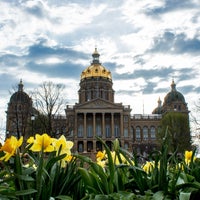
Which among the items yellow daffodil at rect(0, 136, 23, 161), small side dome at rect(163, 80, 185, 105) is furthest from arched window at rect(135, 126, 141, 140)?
yellow daffodil at rect(0, 136, 23, 161)

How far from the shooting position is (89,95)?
8681cm

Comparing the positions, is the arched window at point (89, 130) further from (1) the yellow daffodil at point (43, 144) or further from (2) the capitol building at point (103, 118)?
(1) the yellow daffodil at point (43, 144)

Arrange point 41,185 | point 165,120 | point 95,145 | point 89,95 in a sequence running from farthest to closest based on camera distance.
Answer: point 89,95
point 95,145
point 165,120
point 41,185

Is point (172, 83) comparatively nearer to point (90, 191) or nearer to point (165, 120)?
point (165, 120)

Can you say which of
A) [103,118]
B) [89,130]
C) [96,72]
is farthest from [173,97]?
[89,130]

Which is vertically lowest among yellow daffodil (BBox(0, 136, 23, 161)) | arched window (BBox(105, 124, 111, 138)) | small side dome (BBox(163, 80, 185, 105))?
yellow daffodil (BBox(0, 136, 23, 161))

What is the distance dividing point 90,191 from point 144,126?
294 feet

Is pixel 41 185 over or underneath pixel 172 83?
underneath

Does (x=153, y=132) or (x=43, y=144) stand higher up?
(x=153, y=132)

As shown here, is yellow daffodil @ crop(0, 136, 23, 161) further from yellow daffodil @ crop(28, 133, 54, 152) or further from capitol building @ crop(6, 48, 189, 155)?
capitol building @ crop(6, 48, 189, 155)

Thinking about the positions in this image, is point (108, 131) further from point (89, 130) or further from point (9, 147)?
point (9, 147)

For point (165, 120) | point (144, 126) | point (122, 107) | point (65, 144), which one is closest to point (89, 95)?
point (122, 107)

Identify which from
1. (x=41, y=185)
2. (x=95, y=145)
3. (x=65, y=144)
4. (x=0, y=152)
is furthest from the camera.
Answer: (x=95, y=145)

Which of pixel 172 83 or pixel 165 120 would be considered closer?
pixel 165 120
